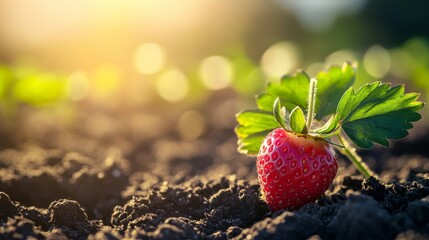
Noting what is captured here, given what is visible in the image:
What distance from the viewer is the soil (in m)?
1.96

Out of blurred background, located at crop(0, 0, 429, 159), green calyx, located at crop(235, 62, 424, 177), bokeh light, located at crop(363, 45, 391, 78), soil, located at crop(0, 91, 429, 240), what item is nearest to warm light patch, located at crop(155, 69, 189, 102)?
blurred background, located at crop(0, 0, 429, 159)

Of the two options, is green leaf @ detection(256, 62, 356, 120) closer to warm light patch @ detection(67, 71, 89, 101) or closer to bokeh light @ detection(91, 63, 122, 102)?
warm light patch @ detection(67, 71, 89, 101)

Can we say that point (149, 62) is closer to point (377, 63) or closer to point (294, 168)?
point (377, 63)

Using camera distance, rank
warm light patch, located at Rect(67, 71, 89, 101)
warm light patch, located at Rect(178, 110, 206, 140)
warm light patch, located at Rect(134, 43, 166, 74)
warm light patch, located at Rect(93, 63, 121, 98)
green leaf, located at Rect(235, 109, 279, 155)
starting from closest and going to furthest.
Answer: green leaf, located at Rect(235, 109, 279, 155) < warm light patch, located at Rect(178, 110, 206, 140) < warm light patch, located at Rect(67, 71, 89, 101) < warm light patch, located at Rect(93, 63, 121, 98) < warm light patch, located at Rect(134, 43, 166, 74)

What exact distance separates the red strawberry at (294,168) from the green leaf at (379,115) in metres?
0.09

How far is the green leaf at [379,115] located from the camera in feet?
7.50

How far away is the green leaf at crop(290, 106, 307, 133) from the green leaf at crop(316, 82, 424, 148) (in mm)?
78

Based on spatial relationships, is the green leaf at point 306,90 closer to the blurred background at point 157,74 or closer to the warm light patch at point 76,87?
the blurred background at point 157,74

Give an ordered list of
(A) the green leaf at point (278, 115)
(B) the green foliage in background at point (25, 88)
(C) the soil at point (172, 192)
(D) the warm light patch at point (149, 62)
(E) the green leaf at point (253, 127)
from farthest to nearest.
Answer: (D) the warm light patch at point (149, 62)
(B) the green foliage in background at point (25, 88)
(E) the green leaf at point (253, 127)
(A) the green leaf at point (278, 115)
(C) the soil at point (172, 192)

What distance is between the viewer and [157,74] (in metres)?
6.81

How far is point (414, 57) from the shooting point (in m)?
6.49

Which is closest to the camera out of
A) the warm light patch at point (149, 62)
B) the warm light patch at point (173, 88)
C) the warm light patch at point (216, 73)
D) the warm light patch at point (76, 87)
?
the warm light patch at point (76, 87)

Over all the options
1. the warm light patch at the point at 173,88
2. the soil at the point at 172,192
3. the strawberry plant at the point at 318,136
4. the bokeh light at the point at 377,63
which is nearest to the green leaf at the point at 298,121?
the strawberry plant at the point at 318,136

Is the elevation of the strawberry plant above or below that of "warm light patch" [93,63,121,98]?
below
